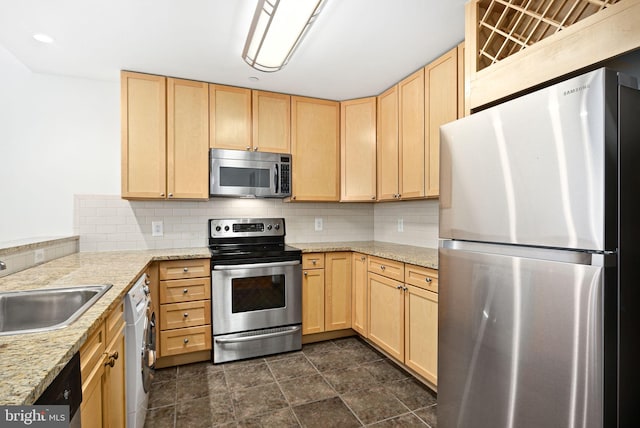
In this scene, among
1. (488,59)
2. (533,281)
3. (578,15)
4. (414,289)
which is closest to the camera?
(533,281)

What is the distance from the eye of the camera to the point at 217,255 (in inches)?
106

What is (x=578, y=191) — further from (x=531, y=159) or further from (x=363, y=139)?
(x=363, y=139)

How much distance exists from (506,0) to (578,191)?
1.11 m

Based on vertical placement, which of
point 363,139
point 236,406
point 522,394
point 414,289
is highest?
point 363,139

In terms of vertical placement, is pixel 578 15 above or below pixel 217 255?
above

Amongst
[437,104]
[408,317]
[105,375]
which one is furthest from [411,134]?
[105,375]

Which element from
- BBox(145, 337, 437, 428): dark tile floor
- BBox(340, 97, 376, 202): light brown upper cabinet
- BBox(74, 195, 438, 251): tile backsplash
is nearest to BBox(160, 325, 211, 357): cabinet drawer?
BBox(145, 337, 437, 428): dark tile floor

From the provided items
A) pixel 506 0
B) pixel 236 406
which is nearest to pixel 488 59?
pixel 506 0

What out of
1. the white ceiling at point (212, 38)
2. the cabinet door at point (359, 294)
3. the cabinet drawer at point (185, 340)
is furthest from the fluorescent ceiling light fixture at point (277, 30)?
the cabinet drawer at point (185, 340)

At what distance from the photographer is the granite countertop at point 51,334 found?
71 cm

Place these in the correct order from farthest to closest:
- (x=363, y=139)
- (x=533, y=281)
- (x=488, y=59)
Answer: (x=363, y=139) < (x=488, y=59) < (x=533, y=281)

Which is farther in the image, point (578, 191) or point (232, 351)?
point (232, 351)

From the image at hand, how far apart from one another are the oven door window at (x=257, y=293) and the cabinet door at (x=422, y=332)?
111 centimetres

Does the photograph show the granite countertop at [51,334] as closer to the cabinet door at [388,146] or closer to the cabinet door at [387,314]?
the cabinet door at [387,314]
